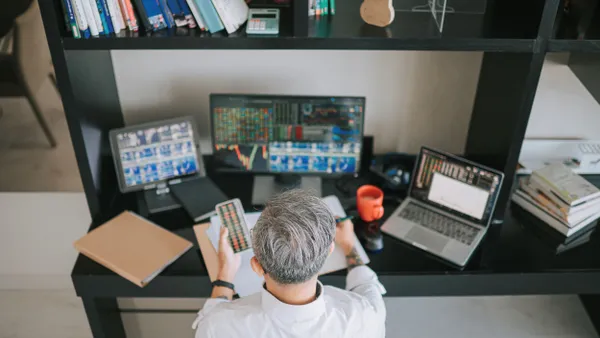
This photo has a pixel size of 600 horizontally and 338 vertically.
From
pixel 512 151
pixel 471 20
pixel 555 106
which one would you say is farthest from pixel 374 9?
pixel 555 106

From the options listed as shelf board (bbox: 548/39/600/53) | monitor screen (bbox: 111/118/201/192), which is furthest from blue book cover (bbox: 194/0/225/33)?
shelf board (bbox: 548/39/600/53)

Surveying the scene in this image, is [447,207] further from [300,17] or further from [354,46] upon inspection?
[300,17]

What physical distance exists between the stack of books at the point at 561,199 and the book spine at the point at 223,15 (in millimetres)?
1156

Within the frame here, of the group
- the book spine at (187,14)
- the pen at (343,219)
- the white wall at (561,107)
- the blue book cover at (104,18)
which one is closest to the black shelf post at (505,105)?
the white wall at (561,107)

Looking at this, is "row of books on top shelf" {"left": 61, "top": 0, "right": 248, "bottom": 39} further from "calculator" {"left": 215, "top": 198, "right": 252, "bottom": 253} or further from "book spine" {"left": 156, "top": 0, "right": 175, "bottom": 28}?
"calculator" {"left": 215, "top": 198, "right": 252, "bottom": 253}

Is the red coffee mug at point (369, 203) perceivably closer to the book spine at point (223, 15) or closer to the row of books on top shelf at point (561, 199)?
the row of books on top shelf at point (561, 199)

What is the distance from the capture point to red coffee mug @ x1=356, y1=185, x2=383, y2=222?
2.03 m

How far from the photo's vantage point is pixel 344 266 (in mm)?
1888

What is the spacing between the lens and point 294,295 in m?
1.37

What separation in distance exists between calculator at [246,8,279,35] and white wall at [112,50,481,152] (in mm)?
353

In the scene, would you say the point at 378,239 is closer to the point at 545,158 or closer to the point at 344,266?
the point at 344,266

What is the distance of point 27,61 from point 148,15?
24.0 inches

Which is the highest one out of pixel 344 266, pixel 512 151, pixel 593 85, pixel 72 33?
pixel 72 33

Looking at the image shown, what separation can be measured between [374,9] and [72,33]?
847 mm
